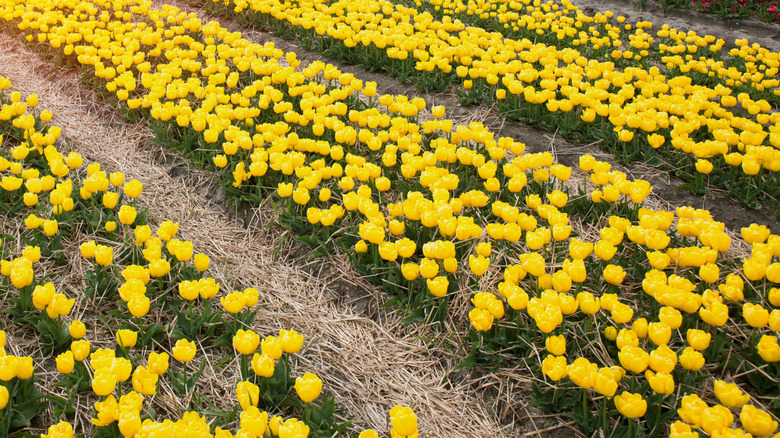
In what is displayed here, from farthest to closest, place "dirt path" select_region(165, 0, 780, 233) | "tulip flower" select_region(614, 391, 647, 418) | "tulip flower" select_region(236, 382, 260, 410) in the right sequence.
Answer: "dirt path" select_region(165, 0, 780, 233) → "tulip flower" select_region(236, 382, 260, 410) → "tulip flower" select_region(614, 391, 647, 418)

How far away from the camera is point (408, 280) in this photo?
120 inches

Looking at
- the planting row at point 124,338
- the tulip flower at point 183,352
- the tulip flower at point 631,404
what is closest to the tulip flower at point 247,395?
the planting row at point 124,338

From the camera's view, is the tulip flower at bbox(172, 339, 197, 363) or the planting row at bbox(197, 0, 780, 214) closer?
the tulip flower at bbox(172, 339, 197, 363)

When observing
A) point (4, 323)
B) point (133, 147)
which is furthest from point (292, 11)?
point (4, 323)

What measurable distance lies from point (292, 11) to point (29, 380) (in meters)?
5.72

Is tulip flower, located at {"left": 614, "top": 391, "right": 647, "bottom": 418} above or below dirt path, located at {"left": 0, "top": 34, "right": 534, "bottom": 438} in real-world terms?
above

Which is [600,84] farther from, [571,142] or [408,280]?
[408,280]

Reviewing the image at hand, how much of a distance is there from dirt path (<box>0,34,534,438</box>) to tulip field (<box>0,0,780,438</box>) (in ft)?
0.05

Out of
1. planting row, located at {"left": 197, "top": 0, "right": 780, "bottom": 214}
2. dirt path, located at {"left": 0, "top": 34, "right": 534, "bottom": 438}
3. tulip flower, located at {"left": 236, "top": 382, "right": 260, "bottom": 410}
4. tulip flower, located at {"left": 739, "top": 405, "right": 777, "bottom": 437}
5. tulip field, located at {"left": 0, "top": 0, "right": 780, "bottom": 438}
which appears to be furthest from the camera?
planting row, located at {"left": 197, "top": 0, "right": 780, "bottom": 214}

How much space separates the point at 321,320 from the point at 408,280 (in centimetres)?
54

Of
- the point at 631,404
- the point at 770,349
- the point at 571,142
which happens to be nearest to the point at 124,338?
the point at 631,404

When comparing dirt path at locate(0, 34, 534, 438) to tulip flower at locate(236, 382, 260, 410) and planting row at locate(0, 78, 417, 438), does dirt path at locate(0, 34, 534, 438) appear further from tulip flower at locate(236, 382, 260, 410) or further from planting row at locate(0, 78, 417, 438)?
tulip flower at locate(236, 382, 260, 410)

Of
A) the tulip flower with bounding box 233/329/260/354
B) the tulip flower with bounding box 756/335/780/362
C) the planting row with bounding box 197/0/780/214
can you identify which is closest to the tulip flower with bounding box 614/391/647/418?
the tulip flower with bounding box 756/335/780/362

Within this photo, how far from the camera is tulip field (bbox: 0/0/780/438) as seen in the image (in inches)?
85.0
